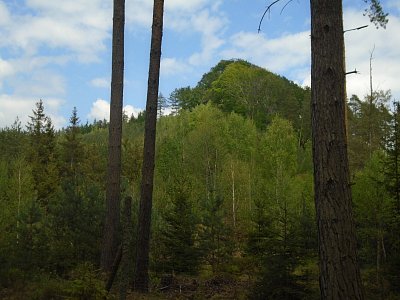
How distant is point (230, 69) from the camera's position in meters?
55.2

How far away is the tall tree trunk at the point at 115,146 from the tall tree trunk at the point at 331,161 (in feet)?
18.6

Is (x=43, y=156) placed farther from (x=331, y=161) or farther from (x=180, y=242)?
(x=331, y=161)

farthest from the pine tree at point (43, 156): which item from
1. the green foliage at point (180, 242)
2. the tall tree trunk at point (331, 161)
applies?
the tall tree trunk at point (331, 161)

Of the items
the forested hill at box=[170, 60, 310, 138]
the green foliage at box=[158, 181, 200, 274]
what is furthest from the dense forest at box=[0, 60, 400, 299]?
the forested hill at box=[170, 60, 310, 138]

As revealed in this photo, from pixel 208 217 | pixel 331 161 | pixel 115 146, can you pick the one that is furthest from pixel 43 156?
pixel 331 161

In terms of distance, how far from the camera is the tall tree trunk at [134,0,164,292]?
907cm

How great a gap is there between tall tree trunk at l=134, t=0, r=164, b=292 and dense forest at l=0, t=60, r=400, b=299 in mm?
683

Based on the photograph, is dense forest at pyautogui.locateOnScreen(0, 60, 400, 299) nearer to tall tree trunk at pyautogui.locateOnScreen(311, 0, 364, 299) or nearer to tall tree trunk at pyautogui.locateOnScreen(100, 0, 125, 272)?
tall tree trunk at pyautogui.locateOnScreen(100, 0, 125, 272)

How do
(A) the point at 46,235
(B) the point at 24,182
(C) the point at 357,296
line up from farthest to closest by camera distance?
1. (B) the point at 24,182
2. (A) the point at 46,235
3. (C) the point at 357,296

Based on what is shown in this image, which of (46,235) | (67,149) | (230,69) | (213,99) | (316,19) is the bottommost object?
(46,235)

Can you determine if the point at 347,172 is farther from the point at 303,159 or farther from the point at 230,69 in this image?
the point at 230,69

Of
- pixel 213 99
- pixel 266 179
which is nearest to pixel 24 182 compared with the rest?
pixel 266 179

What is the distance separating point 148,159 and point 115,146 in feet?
2.60

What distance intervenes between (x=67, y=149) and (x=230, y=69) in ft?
95.0
